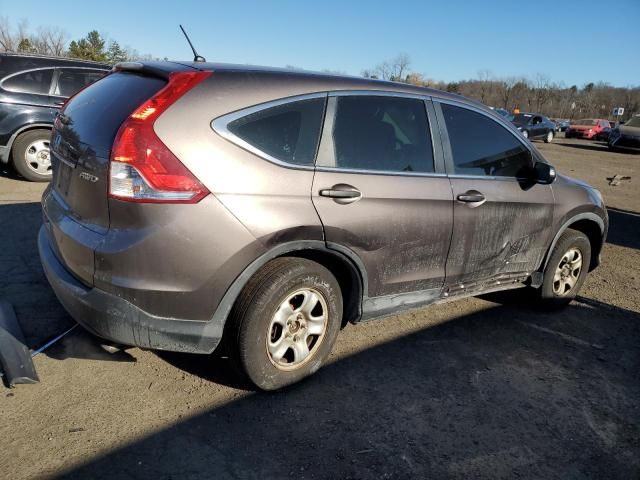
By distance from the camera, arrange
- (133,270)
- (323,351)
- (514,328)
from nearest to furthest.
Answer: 1. (133,270)
2. (323,351)
3. (514,328)

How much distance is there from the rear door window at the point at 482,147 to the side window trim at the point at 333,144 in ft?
0.47

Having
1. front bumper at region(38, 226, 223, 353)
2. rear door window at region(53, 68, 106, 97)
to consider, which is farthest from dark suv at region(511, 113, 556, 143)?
front bumper at region(38, 226, 223, 353)

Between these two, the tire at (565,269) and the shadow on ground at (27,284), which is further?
the tire at (565,269)

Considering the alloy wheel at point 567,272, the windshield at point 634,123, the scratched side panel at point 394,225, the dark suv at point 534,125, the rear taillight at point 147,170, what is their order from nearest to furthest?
the rear taillight at point 147,170 → the scratched side panel at point 394,225 → the alloy wheel at point 567,272 → the windshield at point 634,123 → the dark suv at point 534,125

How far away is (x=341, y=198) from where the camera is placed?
2.88 meters

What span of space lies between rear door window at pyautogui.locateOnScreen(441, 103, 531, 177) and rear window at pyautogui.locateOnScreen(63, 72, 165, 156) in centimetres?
200

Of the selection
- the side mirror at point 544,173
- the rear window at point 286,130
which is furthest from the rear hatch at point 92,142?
the side mirror at point 544,173

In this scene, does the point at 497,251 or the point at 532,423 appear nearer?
the point at 532,423

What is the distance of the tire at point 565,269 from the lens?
14.4ft

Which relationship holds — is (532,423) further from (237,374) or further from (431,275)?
(237,374)

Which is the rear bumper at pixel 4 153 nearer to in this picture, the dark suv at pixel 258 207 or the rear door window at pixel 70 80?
the rear door window at pixel 70 80

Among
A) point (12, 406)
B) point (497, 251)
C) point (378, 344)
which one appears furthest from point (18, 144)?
point (497, 251)

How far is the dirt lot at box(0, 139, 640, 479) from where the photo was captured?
243cm

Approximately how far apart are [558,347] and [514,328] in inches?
14.8
